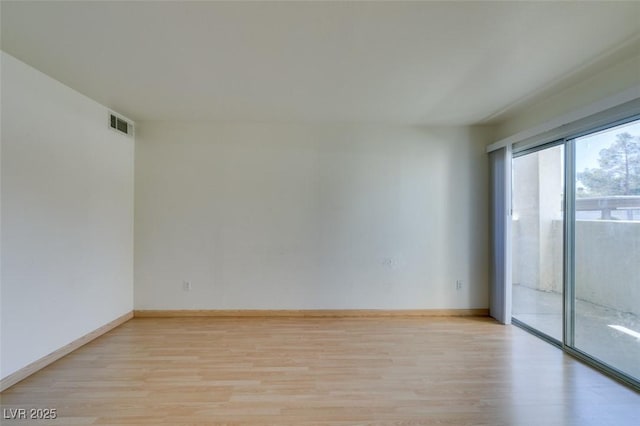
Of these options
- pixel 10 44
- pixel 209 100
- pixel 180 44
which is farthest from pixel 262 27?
pixel 10 44

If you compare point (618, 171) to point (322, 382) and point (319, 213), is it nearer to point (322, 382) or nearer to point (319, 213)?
point (319, 213)

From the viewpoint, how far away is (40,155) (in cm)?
249

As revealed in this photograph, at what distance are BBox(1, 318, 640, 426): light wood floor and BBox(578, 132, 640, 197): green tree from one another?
5.33 feet

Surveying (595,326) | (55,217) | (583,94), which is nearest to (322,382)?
(595,326)

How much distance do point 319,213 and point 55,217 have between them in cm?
280

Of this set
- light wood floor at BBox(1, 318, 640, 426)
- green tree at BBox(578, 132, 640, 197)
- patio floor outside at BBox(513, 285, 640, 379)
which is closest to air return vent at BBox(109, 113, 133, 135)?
light wood floor at BBox(1, 318, 640, 426)

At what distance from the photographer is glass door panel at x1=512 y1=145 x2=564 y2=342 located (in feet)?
9.79

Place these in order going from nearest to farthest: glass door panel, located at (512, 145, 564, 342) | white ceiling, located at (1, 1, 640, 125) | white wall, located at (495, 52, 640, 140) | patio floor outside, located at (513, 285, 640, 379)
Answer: white ceiling, located at (1, 1, 640, 125)
white wall, located at (495, 52, 640, 140)
patio floor outside, located at (513, 285, 640, 379)
glass door panel, located at (512, 145, 564, 342)

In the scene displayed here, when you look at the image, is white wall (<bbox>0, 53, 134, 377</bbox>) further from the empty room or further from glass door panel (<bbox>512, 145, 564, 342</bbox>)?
glass door panel (<bbox>512, 145, 564, 342</bbox>)

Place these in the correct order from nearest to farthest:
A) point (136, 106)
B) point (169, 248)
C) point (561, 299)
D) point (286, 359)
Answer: point (286, 359) < point (561, 299) < point (136, 106) < point (169, 248)

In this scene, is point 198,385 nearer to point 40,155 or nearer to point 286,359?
point 286,359

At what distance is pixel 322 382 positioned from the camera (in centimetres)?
229

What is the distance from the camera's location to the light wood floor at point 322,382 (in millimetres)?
1917

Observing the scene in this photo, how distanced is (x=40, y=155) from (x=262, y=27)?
2.34 m
